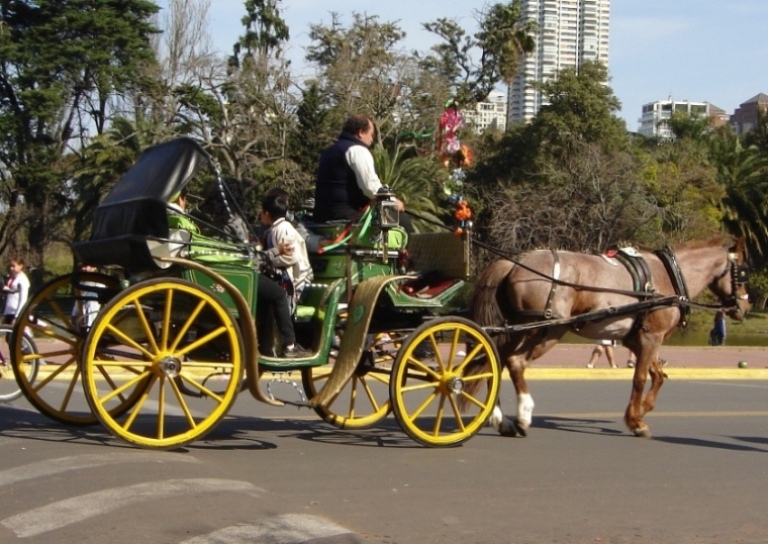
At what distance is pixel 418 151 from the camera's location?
45.7 metres

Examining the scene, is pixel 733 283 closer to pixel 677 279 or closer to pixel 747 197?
pixel 677 279

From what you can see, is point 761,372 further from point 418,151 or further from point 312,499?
point 418,151

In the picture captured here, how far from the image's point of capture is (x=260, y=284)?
28.8 ft

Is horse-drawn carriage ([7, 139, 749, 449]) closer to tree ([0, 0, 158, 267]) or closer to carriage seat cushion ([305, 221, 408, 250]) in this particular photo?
carriage seat cushion ([305, 221, 408, 250])

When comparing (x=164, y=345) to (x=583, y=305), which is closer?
(x=164, y=345)

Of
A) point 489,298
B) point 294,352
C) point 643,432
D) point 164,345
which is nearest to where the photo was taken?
point 164,345

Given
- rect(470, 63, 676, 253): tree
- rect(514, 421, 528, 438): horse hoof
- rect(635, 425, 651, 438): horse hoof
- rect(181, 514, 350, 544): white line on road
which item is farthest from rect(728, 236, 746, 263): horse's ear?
rect(470, 63, 676, 253): tree

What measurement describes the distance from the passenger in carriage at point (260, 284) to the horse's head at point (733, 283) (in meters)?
5.24

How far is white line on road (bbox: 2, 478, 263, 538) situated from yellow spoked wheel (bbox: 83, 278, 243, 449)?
989 millimetres

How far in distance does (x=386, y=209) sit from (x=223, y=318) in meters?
1.74

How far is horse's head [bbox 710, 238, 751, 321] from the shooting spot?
12086mm

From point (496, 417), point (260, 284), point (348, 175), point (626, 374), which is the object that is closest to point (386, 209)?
point (348, 175)

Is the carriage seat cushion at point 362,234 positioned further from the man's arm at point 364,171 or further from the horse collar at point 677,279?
the horse collar at point 677,279

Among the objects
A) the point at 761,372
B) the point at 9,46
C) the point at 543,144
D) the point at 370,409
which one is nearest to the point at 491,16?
the point at 543,144
